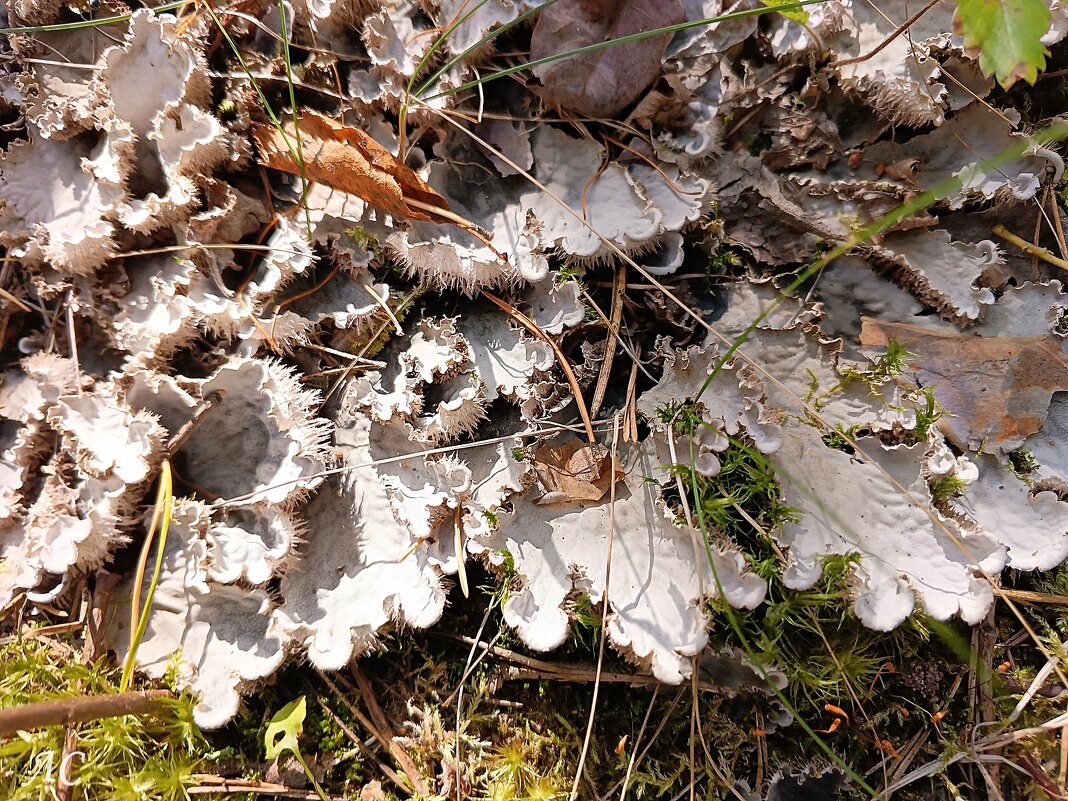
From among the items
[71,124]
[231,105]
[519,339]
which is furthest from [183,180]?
[519,339]

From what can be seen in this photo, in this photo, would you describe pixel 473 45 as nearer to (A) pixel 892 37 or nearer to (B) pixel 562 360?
(B) pixel 562 360

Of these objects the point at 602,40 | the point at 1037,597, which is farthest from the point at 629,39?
the point at 1037,597

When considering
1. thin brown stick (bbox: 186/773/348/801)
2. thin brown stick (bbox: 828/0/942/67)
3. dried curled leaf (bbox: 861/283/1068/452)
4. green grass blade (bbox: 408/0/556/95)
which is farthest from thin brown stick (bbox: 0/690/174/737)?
thin brown stick (bbox: 828/0/942/67)

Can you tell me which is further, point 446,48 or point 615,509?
point 446,48

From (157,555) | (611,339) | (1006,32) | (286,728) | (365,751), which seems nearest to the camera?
(1006,32)

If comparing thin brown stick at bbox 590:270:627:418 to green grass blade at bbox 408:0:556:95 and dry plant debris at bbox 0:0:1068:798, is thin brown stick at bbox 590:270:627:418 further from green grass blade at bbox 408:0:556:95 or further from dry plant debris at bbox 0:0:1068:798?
green grass blade at bbox 408:0:556:95

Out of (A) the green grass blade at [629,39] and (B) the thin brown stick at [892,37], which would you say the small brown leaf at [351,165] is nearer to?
(A) the green grass blade at [629,39]

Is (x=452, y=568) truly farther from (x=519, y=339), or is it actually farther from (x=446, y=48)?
(x=446, y=48)
